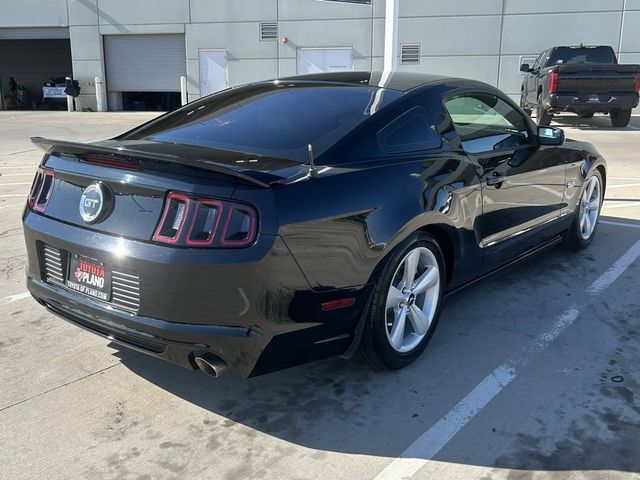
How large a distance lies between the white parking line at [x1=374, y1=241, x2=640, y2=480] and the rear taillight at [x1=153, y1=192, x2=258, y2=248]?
3.81ft

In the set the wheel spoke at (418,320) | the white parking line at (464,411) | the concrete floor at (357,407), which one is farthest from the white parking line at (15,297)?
the white parking line at (464,411)

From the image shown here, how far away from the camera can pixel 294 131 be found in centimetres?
341

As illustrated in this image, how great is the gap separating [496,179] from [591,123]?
15.9 meters

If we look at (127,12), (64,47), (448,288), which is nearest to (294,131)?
(448,288)

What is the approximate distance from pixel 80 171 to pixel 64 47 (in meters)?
36.0

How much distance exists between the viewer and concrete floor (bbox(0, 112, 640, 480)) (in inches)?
105

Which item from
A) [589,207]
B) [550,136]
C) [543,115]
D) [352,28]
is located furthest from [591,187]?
[352,28]

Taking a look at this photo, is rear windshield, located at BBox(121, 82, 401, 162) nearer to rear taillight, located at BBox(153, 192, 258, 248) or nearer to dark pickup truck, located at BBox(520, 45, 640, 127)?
rear taillight, located at BBox(153, 192, 258, 248)

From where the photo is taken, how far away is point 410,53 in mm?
23062

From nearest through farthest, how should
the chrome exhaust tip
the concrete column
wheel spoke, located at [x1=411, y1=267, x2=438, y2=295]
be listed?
the chrome exhaust tip → wheel spoke, located at [x1=411, y1=267, x2=438, y2=295] → the concrete column

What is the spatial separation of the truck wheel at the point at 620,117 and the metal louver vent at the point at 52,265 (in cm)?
1605

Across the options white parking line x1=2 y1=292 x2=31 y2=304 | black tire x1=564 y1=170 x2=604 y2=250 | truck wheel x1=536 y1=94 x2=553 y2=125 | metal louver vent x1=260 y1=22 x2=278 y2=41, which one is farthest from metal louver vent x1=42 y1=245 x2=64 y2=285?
metal louver vent x1=260 y1=22 x2=278 y2=41

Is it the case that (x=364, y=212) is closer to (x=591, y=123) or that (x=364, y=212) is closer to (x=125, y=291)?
(x=125, y=291)

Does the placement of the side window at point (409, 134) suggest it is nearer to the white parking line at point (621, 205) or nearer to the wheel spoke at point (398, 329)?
the wheel spoke at point (398, 329)
